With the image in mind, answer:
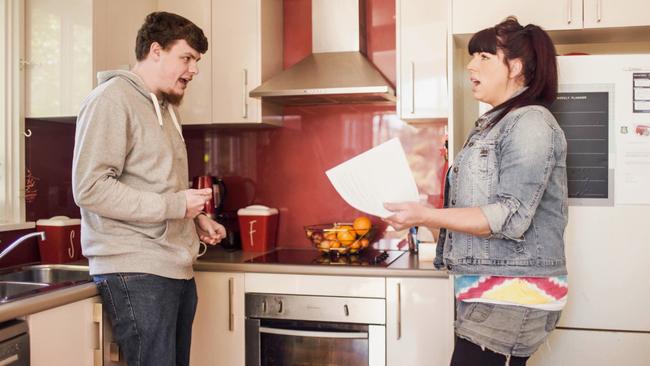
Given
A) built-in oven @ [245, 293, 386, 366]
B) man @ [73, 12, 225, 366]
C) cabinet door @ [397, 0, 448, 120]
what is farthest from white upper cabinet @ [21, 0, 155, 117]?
cabinet door @ [397, 0, 448, 120]

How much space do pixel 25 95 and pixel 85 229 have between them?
Result: 3.14 feet

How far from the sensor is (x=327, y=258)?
2629 millimetres

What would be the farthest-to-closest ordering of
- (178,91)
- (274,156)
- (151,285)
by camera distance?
(274,156), (178,91), (151,285)

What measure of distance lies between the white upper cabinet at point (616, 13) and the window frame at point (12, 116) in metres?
2.11

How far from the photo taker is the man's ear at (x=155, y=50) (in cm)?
188

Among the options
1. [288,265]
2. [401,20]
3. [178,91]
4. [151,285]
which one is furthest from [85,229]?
[401,20]

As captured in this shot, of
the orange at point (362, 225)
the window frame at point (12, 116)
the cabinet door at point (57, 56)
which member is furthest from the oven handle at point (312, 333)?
the cabinet door at point (57, 56)

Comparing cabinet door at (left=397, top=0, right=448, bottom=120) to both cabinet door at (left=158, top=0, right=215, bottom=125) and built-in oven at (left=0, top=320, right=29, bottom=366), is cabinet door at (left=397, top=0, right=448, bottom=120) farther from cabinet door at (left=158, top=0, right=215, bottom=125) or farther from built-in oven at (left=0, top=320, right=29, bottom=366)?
built-in oven at (left=0, top=320, right=29, bottom=366)

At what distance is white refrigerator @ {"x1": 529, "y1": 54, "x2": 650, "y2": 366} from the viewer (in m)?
2.09

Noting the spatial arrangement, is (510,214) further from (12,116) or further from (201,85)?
(12,116)

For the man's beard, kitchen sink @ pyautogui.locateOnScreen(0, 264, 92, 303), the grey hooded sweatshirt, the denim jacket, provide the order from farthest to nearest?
kitchen sink @ pyautogui.locateOnScreen(0, 264, 92, 303)
the man's beard
the grey hooded sweatshirt
the denim jacket

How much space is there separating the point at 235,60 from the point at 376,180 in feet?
4.53

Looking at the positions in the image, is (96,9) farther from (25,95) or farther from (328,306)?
(328,306)

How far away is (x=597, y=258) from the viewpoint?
211cm
